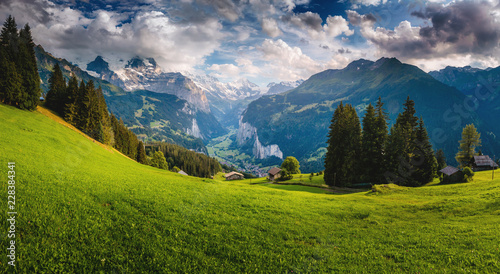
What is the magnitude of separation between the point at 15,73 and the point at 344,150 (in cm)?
8541

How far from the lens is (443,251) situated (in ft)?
38.7

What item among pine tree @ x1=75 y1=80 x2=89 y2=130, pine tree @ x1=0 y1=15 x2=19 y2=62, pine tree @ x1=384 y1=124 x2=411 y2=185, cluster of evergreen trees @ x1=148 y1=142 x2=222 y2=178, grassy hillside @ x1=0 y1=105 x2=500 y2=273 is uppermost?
pine tree @ x1=0 y1=15 x2=19 y2=62

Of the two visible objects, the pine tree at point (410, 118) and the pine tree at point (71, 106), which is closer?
the pine tree at point (410, 118)

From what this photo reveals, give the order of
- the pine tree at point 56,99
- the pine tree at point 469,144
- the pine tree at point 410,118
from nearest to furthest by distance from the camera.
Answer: the pine tree at point 410,118
the pine tree at point 56,99
the pine tree at point 469,144

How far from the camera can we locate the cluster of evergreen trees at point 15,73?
46.8 m

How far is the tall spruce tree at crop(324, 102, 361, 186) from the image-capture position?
5734 cm

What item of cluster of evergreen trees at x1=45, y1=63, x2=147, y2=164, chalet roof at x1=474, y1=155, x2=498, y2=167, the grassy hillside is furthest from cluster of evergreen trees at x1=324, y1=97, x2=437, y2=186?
cluster of evergreen trees at x1=45, y1=63, x2=147, y2=164

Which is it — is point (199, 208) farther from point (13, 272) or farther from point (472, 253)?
point (472, 253)

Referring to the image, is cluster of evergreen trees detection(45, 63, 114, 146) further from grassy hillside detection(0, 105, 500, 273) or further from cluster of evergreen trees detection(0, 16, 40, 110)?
grassy hillside detection(0, 105, 500, 273)

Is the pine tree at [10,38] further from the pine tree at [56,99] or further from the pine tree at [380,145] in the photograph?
the pine tree at [380,145]

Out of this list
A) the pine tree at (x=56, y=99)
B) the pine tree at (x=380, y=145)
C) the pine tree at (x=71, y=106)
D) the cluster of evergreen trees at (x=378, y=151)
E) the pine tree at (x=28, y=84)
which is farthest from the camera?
the pine tree at (x=56, y=99)

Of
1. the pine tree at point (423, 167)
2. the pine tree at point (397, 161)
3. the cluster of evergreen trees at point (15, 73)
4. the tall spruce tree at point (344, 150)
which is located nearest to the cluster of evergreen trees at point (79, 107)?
the cluster of evergreen trees at point (15, 73)

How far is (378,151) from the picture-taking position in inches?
2158

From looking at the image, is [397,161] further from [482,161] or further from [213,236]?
[213,236]
